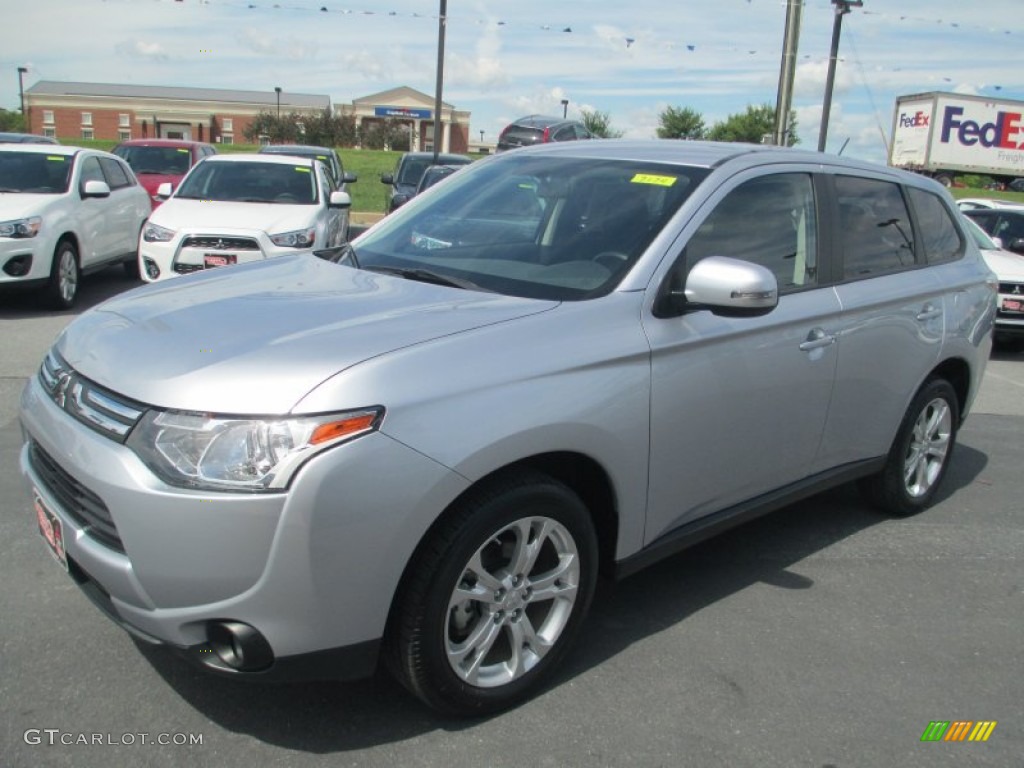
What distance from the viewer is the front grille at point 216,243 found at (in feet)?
30.0

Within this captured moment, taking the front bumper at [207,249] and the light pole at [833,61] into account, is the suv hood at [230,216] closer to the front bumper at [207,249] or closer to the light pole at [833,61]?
the front bumper at [207,249]

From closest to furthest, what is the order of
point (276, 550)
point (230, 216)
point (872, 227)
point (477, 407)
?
1. point (276, 550)
2. point (477, 407)
3. point (872, 227)
4. point (230, 216)

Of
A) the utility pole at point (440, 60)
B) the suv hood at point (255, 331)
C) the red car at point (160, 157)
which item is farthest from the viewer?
the utility pole at point (440, 60)

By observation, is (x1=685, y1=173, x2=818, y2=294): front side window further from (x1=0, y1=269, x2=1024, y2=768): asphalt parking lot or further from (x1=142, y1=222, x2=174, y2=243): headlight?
(x1=142, y1=222, x2=174, y2=243): headlight

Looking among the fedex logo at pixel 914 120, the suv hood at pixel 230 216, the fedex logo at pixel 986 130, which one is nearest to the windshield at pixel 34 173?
the suv hood at pixel 230 216

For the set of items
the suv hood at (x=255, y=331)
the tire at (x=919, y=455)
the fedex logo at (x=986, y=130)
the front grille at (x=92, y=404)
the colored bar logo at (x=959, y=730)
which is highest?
the fedex logo at (x=986, y=130)

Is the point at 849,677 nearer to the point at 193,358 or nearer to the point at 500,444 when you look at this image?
the point at 500,444

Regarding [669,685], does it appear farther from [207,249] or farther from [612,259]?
[207,249]

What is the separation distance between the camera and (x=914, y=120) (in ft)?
140

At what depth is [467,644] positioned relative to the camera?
2797 mm

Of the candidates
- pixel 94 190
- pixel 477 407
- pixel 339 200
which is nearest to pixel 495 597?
pixel 477 407

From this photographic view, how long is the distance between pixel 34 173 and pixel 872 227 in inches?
365

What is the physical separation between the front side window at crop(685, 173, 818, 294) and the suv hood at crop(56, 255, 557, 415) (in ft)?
2.77

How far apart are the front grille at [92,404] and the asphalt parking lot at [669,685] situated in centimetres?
92
